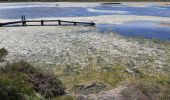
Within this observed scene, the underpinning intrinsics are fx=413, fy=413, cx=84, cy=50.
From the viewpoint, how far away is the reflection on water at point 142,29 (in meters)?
48.3

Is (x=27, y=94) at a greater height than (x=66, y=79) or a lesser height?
greater

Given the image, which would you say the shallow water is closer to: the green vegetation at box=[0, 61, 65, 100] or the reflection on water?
the reflection on water

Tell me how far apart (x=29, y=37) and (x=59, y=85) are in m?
23.2

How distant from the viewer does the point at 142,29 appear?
5528 cm

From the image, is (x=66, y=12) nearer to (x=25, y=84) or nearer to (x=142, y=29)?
(x=142, y=29)

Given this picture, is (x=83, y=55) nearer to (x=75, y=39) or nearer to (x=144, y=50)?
(x=144, y=50)

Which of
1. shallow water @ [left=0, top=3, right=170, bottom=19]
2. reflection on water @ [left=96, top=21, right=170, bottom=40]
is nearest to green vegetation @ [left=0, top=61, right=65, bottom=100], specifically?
reflection on water @ [left=96, top=21, right=170, bottom=40]

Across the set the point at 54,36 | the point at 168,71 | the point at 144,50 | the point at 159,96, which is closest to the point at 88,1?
the point at 54,36

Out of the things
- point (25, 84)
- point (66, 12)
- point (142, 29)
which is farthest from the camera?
point (66, 12)

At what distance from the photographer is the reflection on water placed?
48344 mm

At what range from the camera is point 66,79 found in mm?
23875

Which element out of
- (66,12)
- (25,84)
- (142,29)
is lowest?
(66,12)

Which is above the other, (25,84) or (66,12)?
(25,84)

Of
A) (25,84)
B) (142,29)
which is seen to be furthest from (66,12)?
(25,84)
